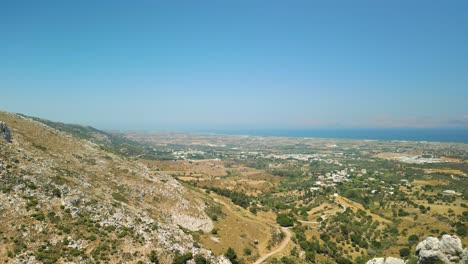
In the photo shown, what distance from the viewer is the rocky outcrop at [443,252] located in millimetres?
58844

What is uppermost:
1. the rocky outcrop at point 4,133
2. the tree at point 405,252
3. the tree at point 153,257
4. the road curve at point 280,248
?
the rocky outcrop at point 4,133

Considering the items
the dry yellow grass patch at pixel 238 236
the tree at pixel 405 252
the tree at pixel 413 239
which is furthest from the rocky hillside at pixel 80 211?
the tree at pixel 413 239

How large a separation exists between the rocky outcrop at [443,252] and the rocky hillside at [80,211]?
36.8 meters

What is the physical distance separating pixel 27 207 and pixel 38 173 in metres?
12.0

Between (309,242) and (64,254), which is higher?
(64,254)

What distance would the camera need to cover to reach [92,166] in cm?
8669

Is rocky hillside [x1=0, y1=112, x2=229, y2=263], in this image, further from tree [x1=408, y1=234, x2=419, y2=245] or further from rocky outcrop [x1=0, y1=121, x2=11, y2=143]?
tree [x1=408, y1=234, x2=419, y2=245]

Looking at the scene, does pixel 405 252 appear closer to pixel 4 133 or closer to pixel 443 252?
pixel 443 252

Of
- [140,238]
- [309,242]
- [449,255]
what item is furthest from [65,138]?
[449,255]

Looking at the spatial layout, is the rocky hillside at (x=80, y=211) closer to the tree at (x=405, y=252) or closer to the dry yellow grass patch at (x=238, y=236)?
the dry yellow grass patch at (x=238, y=236)

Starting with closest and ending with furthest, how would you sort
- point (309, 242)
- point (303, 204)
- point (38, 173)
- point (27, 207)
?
1. point (27, 207)
2. point (38, 173)
3. point (309, 242)
4. point (303, 204)

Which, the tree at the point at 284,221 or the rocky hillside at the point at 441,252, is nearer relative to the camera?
the rocky hillside at the point at 441,252

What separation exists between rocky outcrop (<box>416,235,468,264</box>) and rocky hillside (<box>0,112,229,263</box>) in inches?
1450

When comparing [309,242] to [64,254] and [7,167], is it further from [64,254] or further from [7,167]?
[7,167]
